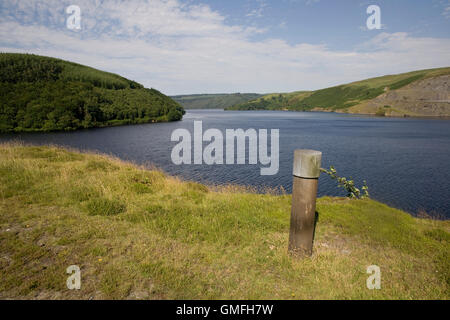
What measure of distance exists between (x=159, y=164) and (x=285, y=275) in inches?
1101

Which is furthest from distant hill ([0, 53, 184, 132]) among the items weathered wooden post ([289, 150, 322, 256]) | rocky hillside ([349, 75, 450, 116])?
rocky hillside ([349, 75, 450, 116])

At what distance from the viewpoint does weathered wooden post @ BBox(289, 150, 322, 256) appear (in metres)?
5.04

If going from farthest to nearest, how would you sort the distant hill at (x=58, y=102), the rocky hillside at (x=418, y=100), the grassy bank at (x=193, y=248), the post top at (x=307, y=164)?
the rocky hillside at (x=418, y=100)
the distant hill at (x=58, y=102)
the post top at (x=307, y=164)
the grassy bank at (x=193, y=248)

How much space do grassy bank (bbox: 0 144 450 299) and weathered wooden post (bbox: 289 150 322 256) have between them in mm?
388

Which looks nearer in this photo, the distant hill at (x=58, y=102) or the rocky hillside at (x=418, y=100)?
the distant hill at (x=58, y=102)

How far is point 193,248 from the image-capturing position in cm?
571

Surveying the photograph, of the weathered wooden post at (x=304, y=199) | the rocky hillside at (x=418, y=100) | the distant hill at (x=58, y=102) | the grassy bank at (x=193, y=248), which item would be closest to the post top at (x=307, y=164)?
the weathered wooden post at (x=304, y=199)

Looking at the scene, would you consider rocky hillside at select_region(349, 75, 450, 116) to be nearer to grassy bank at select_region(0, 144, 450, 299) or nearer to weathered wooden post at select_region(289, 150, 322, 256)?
grassy bank at select_region(0, 144, 450, 299)

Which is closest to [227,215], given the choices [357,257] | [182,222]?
[182,222]

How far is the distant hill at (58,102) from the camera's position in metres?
72.8

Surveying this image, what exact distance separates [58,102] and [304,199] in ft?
320

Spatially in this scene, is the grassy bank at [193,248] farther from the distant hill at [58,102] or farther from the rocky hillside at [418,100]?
the rocky hillside at [418,100]

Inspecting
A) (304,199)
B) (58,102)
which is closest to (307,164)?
(304,199)
